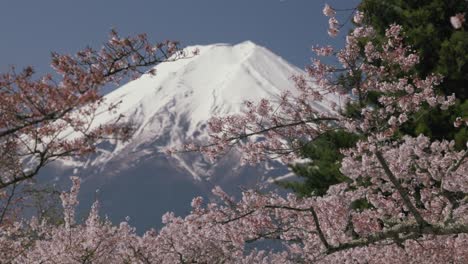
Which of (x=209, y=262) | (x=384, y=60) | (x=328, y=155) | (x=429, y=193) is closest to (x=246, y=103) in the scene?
(x=384, y=60)

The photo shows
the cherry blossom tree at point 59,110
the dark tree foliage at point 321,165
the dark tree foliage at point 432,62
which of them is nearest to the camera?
the cherry blossom tree at point 59,110

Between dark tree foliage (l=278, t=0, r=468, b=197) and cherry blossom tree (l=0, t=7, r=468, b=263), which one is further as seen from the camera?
dark tree foliage (l=278, t=0, r=468, b=197)

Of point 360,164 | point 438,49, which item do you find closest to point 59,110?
point 360,164

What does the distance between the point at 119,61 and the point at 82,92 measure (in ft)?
A: 3.69

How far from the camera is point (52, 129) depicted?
5266 millimetres

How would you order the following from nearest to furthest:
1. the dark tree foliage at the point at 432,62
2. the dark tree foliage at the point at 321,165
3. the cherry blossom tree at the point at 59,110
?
the cherry blossom tree at the point at 59,110
the dark tree foliage at the point at 432,62
the dark tree foliage at the point at 321,165

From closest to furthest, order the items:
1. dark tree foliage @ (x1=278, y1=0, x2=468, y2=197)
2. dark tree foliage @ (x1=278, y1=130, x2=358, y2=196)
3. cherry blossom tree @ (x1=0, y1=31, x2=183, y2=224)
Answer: cherry blossom tree @ (x1=0, y1=31, x2=183, y2=224)
dark tree foliage @ (x1=278, y1=0, x2=468, y2=197)
dark tree foliage @ (x1=278, y1=130, x2=358, y2=196)

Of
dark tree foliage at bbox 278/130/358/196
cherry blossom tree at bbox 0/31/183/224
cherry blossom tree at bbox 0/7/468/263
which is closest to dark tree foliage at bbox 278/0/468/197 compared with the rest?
dark tree foliage at bbox 278/130/358/196

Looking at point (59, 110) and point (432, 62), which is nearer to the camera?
point (59, 110)

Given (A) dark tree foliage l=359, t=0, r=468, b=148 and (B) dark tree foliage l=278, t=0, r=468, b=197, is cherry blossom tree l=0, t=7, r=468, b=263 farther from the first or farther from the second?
(A) dark tree foliage l=359, t=0, r=468, b=148

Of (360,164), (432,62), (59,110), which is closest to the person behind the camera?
(59,110)

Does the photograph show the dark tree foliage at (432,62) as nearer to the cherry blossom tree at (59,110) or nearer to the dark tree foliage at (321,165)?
the dark tree foliage at (321,165)

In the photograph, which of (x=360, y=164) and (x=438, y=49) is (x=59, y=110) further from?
(x=438, y=49)

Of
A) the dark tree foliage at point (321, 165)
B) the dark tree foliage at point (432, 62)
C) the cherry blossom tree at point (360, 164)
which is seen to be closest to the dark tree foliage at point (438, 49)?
the dark tree foliage at point (432, 62)
